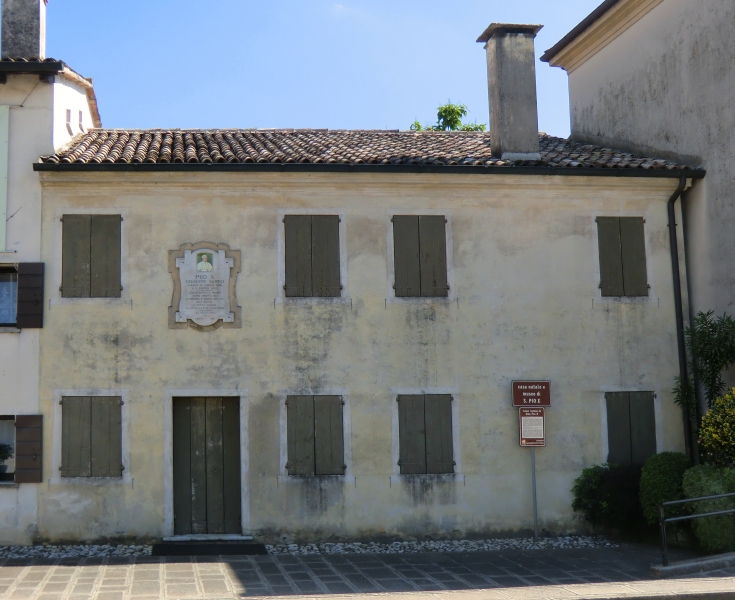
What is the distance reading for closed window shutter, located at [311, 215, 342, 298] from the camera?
1334 centimetres

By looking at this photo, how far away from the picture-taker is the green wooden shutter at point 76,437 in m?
12.6

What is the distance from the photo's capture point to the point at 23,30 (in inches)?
574

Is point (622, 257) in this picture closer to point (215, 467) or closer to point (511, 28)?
point (511, 28)

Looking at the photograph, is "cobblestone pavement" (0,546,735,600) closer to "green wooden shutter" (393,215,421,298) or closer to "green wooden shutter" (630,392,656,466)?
"green wooden shutter" (630,392,656,466)

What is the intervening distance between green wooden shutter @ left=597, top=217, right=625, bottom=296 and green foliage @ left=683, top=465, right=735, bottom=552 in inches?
124

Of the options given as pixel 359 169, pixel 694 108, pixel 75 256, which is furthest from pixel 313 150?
pixel 694 108

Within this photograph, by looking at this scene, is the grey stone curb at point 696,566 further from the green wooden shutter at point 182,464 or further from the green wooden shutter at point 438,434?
the green wooden shutter at point 182,464

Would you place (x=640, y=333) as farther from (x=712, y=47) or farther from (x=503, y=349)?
(x=712, y=47)

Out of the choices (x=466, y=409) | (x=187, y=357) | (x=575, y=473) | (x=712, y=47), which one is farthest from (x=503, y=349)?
(x=712, y=47)

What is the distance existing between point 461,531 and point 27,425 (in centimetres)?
645

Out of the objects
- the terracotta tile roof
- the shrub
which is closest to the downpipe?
the terracotta tile roof

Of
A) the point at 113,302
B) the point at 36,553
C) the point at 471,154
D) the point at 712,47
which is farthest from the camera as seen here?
the point at 471,154

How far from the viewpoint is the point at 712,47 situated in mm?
13898

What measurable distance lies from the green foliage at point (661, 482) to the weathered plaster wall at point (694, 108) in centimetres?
254
